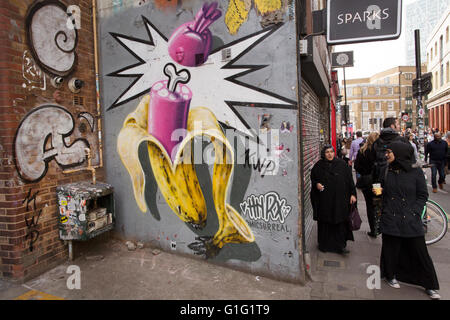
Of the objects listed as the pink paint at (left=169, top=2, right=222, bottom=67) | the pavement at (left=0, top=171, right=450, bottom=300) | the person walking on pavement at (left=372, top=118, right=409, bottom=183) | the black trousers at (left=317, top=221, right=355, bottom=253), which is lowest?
the pavement at (left=0, top=171, right=450, bottom=300)

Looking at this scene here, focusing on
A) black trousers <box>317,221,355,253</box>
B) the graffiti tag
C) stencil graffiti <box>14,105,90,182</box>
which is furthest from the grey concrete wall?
black trousers <box>317,221,355,253</box>

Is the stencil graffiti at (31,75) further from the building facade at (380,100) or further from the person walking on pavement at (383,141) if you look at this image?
the building facade at (380,100)

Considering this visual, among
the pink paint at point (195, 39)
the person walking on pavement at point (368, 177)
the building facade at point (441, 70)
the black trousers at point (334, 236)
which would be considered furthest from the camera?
the building facade at point (441, 70)

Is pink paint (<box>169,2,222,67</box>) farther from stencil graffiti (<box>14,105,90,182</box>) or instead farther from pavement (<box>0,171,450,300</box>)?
pavement (<box>0,171,450,300</box>)

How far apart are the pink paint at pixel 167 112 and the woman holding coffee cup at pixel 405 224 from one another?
2.86 m

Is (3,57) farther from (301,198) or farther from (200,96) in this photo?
(301,198)

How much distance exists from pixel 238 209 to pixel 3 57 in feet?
11.6

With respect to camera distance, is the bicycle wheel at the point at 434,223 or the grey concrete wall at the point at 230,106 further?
the bicycle wheel at the point at 434,223

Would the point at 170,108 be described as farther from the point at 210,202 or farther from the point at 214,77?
the point at 210,202

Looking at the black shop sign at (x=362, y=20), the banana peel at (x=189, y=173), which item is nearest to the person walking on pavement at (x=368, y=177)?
the black shop sign at (x=362, y=20)

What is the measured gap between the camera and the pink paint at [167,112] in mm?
4270

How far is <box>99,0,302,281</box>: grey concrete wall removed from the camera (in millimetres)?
3701

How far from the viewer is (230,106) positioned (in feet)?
Result: 13.1

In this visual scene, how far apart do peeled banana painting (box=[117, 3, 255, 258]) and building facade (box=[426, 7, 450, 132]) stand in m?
39.5
